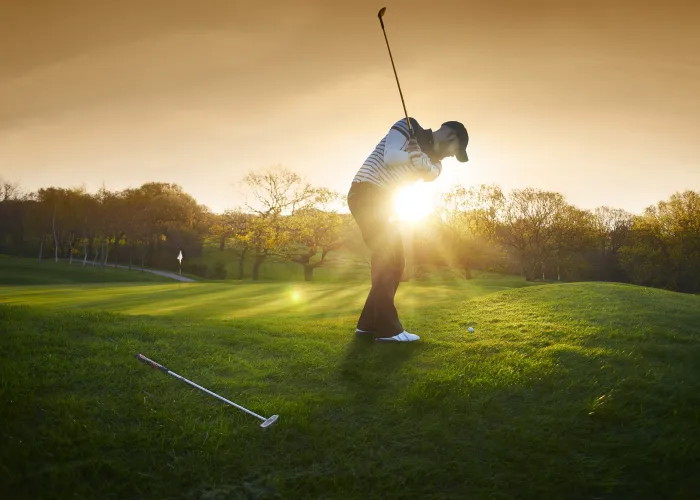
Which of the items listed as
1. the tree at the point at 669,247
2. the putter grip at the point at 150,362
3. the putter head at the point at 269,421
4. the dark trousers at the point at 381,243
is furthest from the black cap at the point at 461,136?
the tree at the point at 669,247

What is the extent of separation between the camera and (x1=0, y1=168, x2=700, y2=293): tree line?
176 feet

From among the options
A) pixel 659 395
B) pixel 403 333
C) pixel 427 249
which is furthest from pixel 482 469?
pixel 427 249

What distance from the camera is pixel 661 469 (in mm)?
3406

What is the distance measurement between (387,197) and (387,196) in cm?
2

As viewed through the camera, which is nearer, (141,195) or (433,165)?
(433,165)

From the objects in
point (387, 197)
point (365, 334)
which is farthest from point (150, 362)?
point (387, 197)

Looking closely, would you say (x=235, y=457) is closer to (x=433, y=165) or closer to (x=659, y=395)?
(x=659, y=395)

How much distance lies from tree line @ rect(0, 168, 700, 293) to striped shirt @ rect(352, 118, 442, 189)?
45376 millimetres

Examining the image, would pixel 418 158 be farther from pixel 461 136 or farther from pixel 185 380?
pixel 185 380

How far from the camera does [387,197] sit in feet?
22.6

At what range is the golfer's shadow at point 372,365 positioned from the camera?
16.9ft

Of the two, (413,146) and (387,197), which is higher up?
(413,146)

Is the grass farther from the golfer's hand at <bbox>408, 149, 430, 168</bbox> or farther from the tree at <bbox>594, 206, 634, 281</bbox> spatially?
the tree at <bbox>594, 206, 634, 281</bbox>

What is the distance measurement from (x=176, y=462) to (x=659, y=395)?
4934 millimetres
